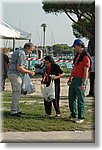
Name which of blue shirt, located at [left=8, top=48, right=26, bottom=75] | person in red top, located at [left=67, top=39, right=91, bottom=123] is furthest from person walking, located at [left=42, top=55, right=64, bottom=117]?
blue shirt, located at [left=8, top=48, right=26, bottom=75]

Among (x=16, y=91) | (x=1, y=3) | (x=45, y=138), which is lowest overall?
(x=45, y=138)

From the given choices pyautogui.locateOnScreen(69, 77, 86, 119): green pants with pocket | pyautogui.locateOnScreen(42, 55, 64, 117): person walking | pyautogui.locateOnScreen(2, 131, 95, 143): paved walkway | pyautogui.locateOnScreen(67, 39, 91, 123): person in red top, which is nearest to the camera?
pyautogui.locateOnScreen(2, 131, 95, 143): paved walkway

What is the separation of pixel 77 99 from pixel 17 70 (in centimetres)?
119

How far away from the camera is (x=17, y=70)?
6652 millimetres

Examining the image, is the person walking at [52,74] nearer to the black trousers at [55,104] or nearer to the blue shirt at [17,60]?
the black trousers at [55,104]

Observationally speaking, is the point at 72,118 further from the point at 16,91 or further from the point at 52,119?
the point at 16,91

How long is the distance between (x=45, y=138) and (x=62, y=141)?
377 mm

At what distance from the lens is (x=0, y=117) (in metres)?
6.50

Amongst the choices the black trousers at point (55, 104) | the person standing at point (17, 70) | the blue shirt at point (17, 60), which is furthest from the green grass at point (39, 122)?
the blue shirt at point (17, 60)

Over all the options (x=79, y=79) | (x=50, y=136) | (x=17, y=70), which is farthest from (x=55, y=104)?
(x=50, y=136)

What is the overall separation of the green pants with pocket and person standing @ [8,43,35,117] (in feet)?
2.59

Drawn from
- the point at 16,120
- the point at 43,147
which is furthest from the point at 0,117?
the point at 43,147

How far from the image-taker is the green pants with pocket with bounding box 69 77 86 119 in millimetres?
6465

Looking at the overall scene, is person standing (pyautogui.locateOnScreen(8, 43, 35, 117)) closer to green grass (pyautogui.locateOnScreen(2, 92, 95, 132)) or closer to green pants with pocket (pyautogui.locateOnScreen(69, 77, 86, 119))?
green grass (pyautogui.locateOnScreen(2, 92, 95, 132))
